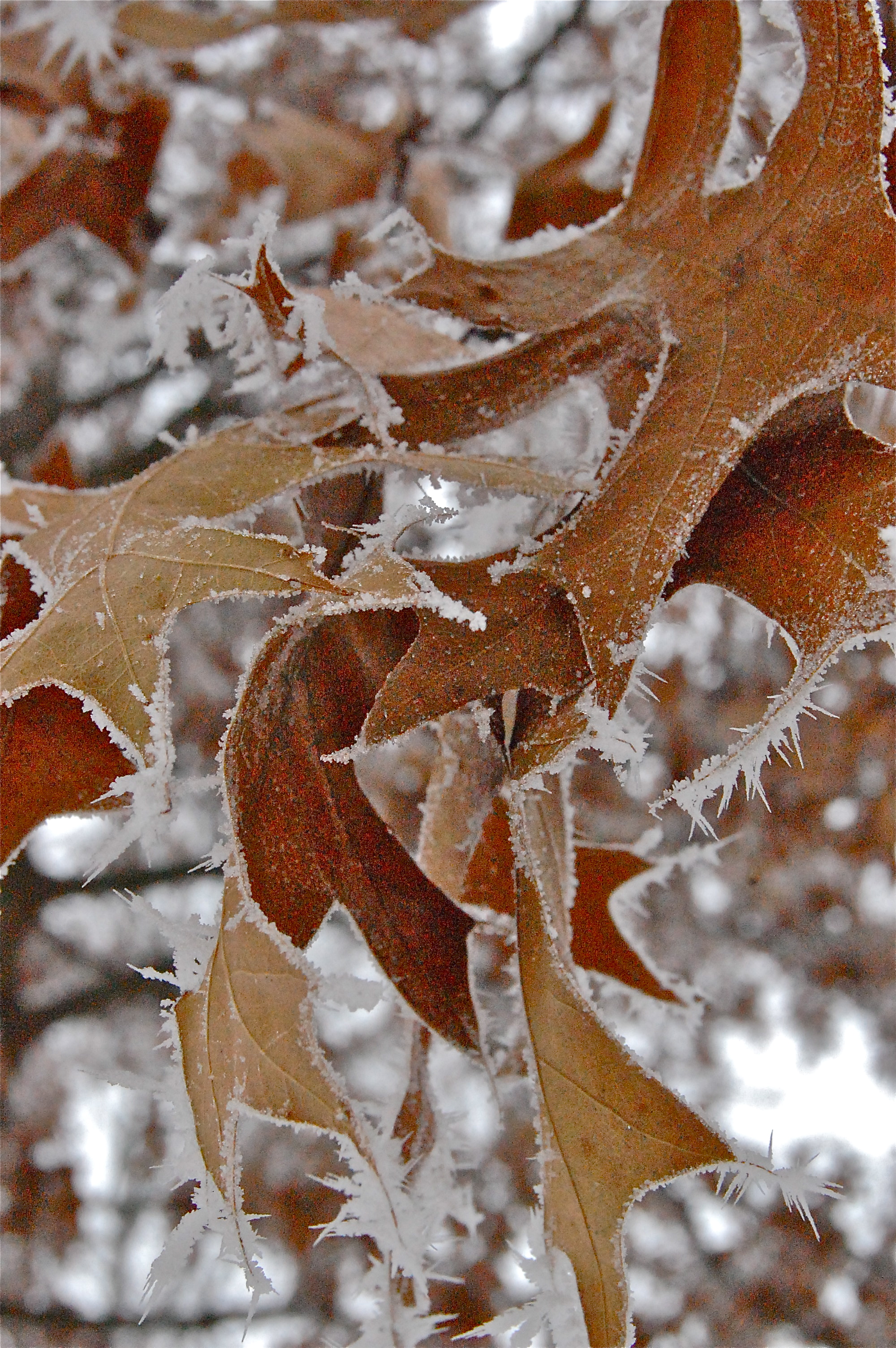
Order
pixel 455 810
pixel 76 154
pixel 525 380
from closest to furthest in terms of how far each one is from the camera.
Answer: pixel 525 380 → pixel 455 810 → pixel 76 154

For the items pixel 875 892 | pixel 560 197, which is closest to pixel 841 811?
pixel 875 892

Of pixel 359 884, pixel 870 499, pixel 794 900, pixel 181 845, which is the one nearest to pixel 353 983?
pixel 359 884

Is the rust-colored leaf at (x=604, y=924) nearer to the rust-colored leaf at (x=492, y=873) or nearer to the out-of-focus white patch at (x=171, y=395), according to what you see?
the rust-colored leaf at (x=492, y=873)

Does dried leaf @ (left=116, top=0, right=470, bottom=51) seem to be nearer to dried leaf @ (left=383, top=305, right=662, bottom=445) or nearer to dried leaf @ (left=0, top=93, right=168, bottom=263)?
dried leaf @ (left=0, top=93, right=168, bottom=263)

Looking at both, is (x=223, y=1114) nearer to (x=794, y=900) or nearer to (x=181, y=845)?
(x=794, y=900)

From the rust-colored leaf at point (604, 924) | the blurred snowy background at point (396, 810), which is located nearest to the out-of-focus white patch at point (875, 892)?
the blurred snowy background at point (396, 810)

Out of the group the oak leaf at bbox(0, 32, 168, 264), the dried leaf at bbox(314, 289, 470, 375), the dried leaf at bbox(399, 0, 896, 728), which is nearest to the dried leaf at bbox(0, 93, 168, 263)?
the oak leaf at bbox(0, 32, 168, 264)

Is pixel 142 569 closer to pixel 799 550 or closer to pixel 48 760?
pixel 48 760
